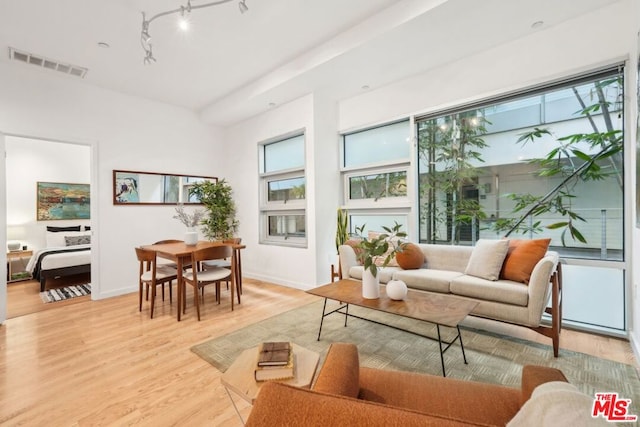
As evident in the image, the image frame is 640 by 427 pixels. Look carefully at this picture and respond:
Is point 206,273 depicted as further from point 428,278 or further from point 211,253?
point 428,278

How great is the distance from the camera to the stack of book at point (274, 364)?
1182mm

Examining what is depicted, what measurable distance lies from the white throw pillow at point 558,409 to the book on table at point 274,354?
2.86ft

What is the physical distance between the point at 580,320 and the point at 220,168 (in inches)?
220

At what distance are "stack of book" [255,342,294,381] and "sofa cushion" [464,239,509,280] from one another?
224 centimetres

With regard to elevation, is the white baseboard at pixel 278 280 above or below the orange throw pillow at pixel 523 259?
below

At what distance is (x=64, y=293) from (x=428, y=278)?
5045mm

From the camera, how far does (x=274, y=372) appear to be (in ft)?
3.91

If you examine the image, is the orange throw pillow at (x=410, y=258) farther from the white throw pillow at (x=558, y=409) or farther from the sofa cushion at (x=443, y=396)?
the white throw pillow at (x=558, y=409)

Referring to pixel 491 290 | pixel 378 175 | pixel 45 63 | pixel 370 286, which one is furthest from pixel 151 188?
pixel 491 290

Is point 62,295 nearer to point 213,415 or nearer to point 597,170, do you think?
point 213,415

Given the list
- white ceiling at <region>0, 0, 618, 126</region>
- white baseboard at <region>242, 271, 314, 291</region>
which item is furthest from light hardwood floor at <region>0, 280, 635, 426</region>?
white ceiling at <region>0, 0, 618, 126</region>

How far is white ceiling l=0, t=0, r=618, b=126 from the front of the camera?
8.56 feet

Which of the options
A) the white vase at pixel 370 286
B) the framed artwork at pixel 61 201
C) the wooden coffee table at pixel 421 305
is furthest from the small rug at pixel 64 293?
the white vase at pixel 370 286

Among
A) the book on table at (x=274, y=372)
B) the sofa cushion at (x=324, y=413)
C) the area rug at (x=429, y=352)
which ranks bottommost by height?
the area rug at (x=429, y=352)
